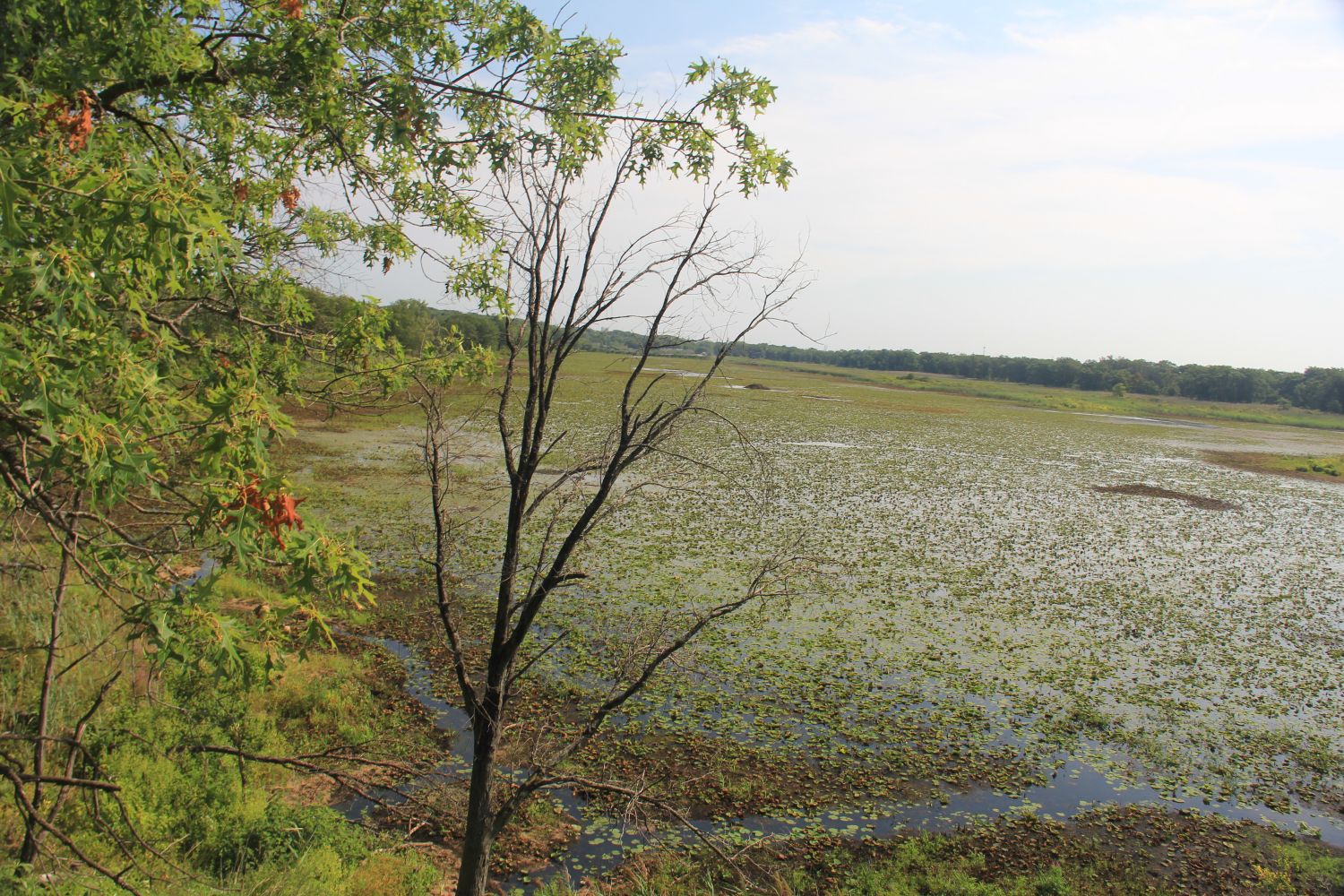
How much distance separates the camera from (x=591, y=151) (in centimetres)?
497

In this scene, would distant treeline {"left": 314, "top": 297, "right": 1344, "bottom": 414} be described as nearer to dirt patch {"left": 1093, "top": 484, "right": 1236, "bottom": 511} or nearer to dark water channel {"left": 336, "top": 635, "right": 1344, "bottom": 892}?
dirt patch {"left": 1093, "top": 484, "right": 1236, "bottom": 511}

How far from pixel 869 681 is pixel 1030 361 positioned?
4330 inches

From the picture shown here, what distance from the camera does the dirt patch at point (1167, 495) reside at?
1031 inches

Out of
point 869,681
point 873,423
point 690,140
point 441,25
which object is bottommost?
point 869,681

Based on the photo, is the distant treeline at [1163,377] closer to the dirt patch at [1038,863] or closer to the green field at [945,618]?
the green field at [945,618]

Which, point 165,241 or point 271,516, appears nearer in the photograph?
point 165,241

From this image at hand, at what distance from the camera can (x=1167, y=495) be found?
2741cm

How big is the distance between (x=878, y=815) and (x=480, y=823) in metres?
4.61

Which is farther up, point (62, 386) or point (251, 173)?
point (251, 173)

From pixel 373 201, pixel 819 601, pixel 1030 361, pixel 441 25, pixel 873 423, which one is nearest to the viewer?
pixel 441 25

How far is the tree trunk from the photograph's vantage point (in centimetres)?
537

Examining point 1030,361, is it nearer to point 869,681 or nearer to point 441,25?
point 869,681

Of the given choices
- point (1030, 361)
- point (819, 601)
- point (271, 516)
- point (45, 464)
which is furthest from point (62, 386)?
point (1030, 361)

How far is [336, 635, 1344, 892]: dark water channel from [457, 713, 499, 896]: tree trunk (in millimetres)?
1980
